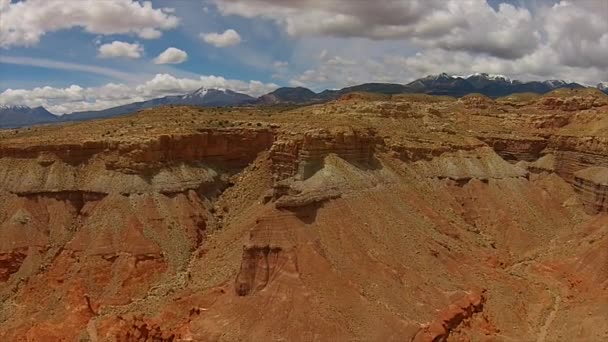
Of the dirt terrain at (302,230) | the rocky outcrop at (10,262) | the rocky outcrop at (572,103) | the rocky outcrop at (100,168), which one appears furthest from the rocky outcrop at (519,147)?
the rocky outcrop at (10,262)

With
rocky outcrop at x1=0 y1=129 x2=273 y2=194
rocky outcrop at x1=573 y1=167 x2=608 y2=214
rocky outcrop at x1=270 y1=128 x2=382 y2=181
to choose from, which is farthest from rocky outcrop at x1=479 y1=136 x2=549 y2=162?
rocky outcrop at x1=0 y1=129 x2=273 y2=194

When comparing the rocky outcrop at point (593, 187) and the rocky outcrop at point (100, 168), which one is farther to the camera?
the rocky outcrop at point (593, 187)

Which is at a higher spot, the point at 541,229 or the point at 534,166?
the point at 534,166

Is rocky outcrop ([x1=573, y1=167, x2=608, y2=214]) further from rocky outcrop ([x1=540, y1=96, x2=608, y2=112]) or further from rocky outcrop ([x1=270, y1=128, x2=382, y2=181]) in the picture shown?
rocky outcrop ([x1=270, y1=128, x2=382, y2=181])

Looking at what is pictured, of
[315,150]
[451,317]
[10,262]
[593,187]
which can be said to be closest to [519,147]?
[593,187]

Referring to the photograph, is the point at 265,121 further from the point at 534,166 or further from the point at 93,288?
the point at 534,166

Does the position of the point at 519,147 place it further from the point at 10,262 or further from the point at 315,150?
the point at 10,262

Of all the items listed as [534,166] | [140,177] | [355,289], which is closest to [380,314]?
[355,289]

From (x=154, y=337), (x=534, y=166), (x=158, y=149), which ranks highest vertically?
(x=158, y=149)

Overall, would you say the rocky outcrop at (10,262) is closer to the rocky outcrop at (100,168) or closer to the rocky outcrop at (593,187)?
the rocky outcrop at (100,168)
